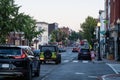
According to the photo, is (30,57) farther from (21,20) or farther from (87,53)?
(87,53)

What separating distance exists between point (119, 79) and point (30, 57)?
4718 mm

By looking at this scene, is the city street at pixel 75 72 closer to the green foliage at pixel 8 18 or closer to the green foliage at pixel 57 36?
the green foliage at pixel 8 18

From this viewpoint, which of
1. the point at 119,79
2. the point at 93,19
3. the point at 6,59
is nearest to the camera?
the point at 6,59

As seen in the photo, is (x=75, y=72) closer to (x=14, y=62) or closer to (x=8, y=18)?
(x=14, y=62)

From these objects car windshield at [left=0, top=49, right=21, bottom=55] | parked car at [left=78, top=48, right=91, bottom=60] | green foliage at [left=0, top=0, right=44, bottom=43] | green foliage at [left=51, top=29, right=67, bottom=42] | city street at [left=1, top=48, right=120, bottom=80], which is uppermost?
green foliage at [left=51, top=29, right=67, bottom=42]

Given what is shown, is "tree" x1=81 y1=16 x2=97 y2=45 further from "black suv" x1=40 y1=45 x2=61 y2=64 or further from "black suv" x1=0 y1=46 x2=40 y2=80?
"black suv" x1=0 y1=46 x2=40 y2=80

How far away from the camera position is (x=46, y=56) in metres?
42.1

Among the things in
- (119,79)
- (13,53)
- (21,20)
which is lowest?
(119,79)

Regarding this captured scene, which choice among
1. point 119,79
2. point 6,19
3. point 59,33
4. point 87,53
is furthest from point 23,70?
point 59,33

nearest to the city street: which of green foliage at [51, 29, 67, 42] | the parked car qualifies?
the parked car

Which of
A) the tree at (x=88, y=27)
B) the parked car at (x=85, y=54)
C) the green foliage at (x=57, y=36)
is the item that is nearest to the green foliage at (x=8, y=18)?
the parked car at (x=85, y=54)

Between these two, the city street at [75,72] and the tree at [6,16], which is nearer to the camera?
the city street at [75,72]

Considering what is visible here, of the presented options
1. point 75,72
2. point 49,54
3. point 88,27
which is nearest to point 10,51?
point 75,72

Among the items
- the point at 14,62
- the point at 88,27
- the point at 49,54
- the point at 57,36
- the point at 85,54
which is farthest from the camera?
the point at 57,36
